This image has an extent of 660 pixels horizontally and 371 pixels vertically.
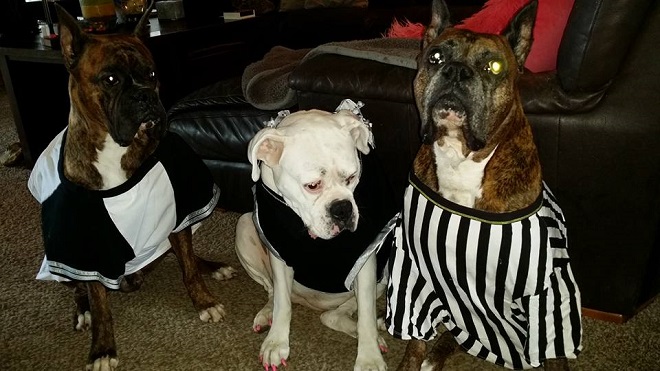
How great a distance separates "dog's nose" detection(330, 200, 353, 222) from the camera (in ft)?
6.08

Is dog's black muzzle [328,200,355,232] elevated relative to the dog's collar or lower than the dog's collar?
lower

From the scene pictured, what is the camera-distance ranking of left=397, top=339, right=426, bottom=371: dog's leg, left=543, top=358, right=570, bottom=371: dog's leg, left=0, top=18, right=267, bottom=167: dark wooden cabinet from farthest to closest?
left=0, top=18, right=267, bottom=167: dark wooden cabinet
left=397, top=339, right=426, bottom=371: dog's leg
left=543, top=358, right=570, bottom=371: dog's leg

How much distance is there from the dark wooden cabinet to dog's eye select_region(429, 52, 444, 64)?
2650mm

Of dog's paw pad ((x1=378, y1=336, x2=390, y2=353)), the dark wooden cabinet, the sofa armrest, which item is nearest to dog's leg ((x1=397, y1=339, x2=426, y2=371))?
dog's paw pad ((x1=378, y1=336, x2=390, y2=353))

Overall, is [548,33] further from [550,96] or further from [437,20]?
[437,20]

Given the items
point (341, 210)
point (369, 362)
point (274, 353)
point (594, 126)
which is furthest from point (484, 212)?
point (274, 353)

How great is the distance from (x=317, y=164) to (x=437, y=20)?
0.61 m

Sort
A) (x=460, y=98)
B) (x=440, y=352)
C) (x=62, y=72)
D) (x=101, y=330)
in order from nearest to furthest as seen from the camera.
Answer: (x=460, y=98) < (x=440, y=352) < (x=101, y=330) < (x=62, y=72)

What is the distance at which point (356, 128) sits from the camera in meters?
1.95

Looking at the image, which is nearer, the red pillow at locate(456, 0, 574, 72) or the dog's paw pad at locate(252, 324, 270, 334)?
the red pillow at locate(456, 0, 574, 72)

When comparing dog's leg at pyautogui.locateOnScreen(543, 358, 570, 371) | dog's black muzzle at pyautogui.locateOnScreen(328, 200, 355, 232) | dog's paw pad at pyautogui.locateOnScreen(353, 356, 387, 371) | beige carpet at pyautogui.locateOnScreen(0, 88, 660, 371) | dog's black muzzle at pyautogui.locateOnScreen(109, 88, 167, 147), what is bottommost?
beige carpet at pyautogui.locateOnScreen(0, 88, 660, 371)

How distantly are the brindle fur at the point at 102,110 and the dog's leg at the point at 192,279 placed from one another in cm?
36

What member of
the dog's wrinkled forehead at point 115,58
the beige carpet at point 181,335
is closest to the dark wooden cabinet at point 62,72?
the beige carpet at point 181,335

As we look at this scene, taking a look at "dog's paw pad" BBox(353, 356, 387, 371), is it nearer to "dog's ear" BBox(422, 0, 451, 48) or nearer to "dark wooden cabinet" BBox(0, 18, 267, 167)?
"dog's ear" BBox(422, 0, 451, 48)
